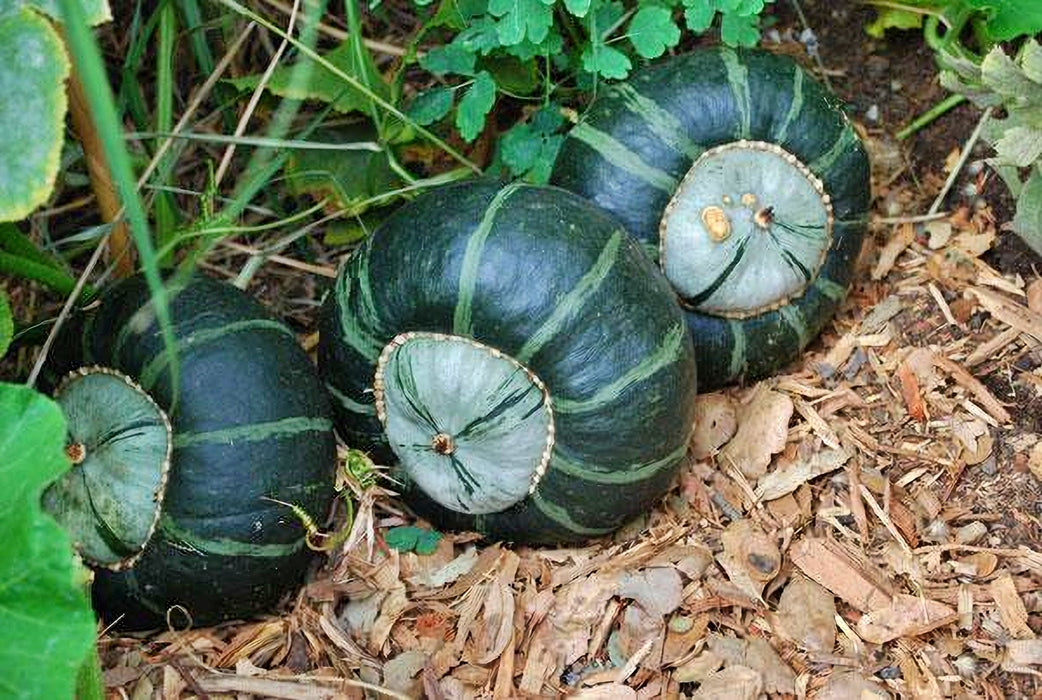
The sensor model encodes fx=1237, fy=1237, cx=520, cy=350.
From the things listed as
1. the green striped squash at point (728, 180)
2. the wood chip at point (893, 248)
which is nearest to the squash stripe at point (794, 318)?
the green striped squash at point (728, 180)

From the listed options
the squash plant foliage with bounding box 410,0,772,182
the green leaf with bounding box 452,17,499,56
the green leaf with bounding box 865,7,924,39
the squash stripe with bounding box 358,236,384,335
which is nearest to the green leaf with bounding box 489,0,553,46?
the squash plant foliage with bounding box 410,0,772,182

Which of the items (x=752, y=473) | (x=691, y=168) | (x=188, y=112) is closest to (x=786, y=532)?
(x=752, y=473)

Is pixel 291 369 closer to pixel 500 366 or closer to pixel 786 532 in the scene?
pixel 500 366

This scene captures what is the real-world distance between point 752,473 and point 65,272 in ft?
5.29

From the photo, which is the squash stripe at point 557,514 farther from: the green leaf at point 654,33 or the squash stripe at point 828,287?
the green leaf at point 654,33

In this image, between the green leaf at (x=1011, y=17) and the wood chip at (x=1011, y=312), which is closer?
the green leaf at (x=1011, y=17)

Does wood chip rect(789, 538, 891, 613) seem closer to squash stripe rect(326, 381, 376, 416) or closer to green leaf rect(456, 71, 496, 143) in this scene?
squash stripe rect(326, 381, 376, 416)

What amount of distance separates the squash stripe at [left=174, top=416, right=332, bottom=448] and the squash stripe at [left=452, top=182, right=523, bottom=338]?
376 millimetres

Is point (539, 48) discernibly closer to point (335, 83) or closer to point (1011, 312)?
point (335, 83)

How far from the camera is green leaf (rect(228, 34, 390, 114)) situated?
302 centimetres

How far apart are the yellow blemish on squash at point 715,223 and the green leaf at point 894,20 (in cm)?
90

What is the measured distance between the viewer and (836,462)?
2705 millimetres

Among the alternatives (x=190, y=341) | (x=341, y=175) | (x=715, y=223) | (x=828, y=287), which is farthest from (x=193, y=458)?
(x=828, y=287)

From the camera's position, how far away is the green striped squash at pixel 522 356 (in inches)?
96.4
